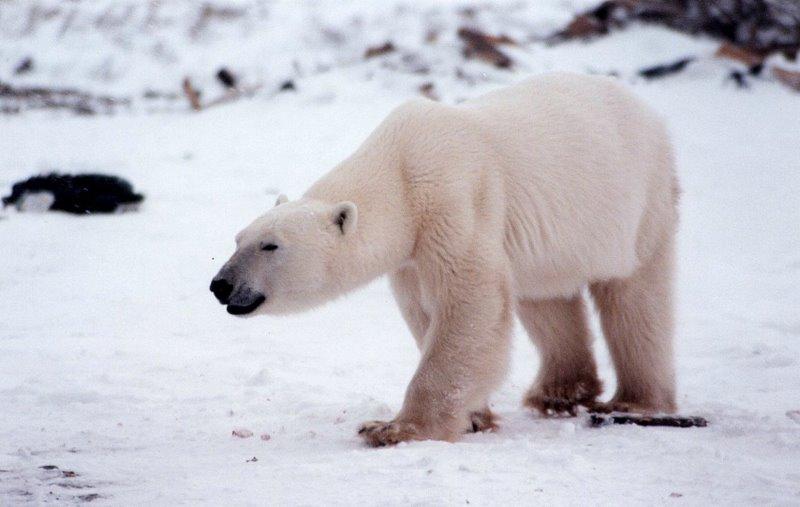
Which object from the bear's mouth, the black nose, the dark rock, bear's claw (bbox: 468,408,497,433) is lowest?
bear's claw (bbox: 468,408,497,433)

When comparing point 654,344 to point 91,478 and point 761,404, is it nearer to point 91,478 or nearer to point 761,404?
point 761,404

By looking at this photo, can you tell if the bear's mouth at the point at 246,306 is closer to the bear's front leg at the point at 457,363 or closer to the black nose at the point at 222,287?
the black nose at the point at 222,287

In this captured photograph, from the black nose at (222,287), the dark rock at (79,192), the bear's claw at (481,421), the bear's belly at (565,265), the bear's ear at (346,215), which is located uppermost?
the dark rock at (79,192)

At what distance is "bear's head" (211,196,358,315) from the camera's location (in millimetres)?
3961

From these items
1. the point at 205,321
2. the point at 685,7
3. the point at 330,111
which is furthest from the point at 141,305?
the point at 685,7

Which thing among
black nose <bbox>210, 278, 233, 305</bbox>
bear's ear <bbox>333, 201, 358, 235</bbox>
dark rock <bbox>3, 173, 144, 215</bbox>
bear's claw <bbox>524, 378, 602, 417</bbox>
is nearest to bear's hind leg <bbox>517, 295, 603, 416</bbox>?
bear's claw <bbox>524, 378, 602, 417</bbox>

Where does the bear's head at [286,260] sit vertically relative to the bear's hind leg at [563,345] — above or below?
above

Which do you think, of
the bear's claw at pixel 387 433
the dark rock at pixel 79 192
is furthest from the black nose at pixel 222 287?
the dark rock at pixel 79 192

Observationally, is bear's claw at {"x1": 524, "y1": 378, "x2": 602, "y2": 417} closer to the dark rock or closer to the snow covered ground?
the snow covered ground

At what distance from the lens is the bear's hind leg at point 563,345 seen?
538cm

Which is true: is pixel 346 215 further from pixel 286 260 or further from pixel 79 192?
pixel 79 192

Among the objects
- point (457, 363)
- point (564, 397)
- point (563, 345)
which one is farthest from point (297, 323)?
point (457, 363)

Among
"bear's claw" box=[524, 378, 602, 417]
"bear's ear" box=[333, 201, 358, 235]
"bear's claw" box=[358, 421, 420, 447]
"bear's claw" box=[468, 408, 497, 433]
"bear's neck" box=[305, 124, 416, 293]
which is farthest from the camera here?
"bear's claw" box=[524, 378, 602, 417]

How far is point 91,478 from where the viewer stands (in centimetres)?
310
